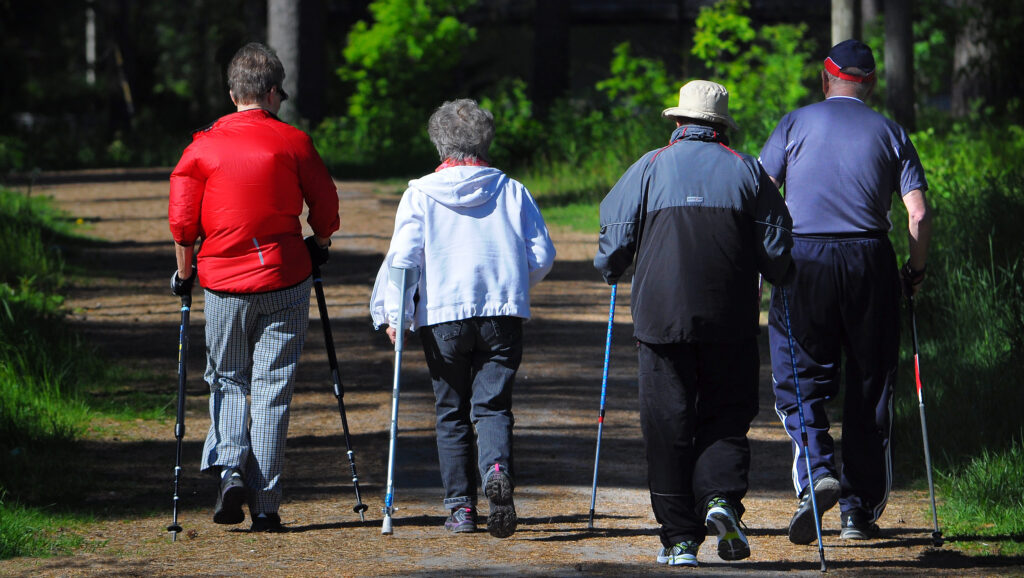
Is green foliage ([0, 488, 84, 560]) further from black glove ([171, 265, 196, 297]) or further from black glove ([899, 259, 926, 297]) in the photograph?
black glove ([899, 259, 926, 297])

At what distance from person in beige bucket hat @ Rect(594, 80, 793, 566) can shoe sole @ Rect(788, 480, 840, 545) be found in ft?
1.18

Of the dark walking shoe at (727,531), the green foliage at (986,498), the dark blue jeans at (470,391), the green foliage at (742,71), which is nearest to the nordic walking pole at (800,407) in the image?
the dark walking shoe at (727,531)

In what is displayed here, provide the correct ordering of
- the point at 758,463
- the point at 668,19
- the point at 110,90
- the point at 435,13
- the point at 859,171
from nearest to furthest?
the point at 859,171 → the point at 758,463 → the point at 435,13 → the point at 110,90 → the point at 668,19

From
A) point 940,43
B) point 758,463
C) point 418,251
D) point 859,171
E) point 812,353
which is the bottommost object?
point 758,463

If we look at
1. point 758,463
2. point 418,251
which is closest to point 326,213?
point 418,251

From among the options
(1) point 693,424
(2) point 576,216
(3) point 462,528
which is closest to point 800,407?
(1) point 693,424

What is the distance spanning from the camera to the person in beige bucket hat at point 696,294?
16.8ft

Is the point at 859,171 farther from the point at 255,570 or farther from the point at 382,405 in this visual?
the point at 382,405

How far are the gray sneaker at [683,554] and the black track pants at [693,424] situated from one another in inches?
0.9

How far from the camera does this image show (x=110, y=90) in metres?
36.9

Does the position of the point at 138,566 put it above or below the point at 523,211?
below

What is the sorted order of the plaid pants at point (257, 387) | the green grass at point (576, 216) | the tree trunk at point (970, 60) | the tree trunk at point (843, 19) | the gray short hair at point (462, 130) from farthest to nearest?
1. the tree trunk at point (970, 60)
2. the green grass at point (576, 216)
3. the tree trunk at point (843, 19)
4. the plaid pants at point (257, 387)
5. the gray short hair at point (462, 130)

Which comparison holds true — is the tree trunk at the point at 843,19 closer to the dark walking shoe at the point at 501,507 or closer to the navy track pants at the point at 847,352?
the navy track pants at the point at 847,352

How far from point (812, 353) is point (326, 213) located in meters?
2.09
